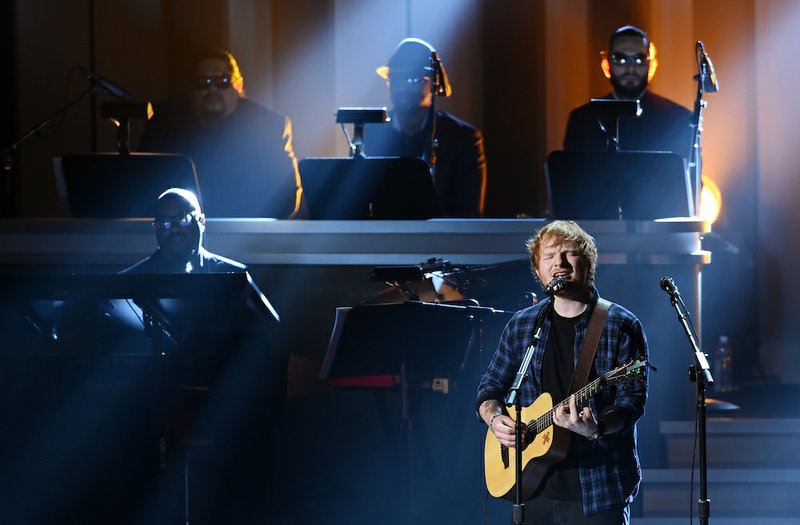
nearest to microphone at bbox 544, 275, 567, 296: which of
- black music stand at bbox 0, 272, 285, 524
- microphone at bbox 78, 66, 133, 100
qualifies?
black music stand at bbox 0, 272, 285, 524

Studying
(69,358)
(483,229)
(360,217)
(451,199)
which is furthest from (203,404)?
(451,199)

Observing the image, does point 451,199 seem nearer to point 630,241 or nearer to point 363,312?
point 630,241

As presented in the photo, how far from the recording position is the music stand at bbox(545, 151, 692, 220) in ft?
16.5

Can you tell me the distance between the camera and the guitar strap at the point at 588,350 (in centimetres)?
331

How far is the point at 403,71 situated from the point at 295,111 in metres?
2.58

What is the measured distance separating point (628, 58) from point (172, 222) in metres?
2.49

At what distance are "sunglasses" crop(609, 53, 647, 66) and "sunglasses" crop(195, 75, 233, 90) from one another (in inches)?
82.4

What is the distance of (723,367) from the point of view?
21.0 feet

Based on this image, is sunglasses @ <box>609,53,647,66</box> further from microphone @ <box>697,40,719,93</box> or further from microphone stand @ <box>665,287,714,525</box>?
microphone stand @ <box>665,287,714,525</box>

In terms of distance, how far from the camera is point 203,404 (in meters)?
4.60

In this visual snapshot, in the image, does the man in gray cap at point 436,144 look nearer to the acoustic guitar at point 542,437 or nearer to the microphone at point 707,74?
the microphone at point 707,74

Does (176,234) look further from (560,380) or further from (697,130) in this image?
(697,130)

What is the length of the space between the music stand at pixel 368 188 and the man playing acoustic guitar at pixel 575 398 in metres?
1.75

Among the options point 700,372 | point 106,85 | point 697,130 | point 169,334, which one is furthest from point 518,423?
point 106,85
